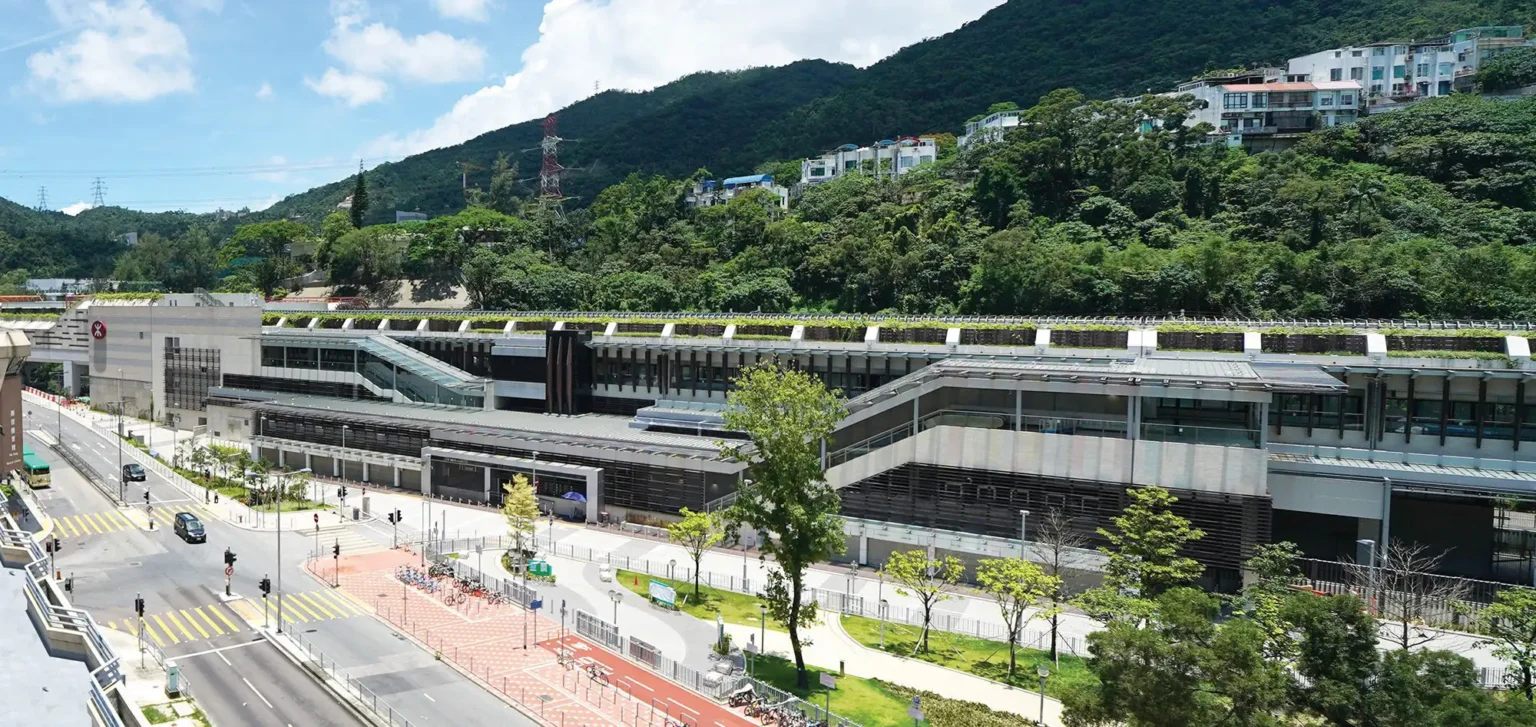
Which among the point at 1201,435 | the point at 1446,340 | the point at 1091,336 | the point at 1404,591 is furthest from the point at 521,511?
the point at 1446,340

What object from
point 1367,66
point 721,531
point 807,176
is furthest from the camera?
point 807,176

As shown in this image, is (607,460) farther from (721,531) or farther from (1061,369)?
(1061,369)

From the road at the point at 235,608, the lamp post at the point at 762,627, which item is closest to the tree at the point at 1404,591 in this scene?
the lamp post at the point at 762,627

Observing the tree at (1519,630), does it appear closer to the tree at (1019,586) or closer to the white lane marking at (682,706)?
the tree at (1019,586)

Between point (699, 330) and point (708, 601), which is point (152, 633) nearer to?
point (708, 601)

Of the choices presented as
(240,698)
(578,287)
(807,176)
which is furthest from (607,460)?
(807,176)
